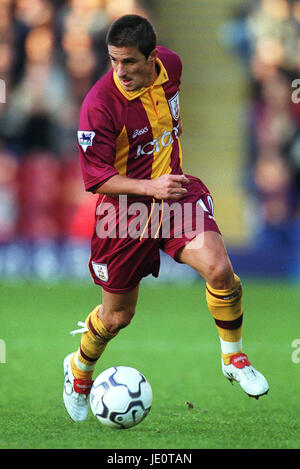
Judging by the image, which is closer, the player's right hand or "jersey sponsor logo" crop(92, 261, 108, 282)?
the player's right hand

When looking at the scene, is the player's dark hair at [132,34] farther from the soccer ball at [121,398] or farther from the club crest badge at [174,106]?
the soccer ball at [121,398]

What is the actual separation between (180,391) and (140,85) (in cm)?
215

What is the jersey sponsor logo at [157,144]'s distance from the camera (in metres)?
5.05

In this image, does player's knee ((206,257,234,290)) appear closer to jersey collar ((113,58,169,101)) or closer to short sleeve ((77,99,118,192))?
short sleeve ((77,99,118,192))

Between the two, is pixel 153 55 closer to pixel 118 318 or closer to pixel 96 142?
pixel 96 142

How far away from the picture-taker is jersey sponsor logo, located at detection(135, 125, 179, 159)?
5.05m

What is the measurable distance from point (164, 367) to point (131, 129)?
2514 millimetres

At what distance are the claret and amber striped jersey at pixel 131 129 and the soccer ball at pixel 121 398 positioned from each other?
105cm

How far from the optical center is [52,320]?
890 cm

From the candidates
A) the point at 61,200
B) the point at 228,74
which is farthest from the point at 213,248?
the point at 228,74

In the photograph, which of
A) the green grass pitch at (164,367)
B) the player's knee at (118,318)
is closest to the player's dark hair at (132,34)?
the player's knee at (118,318)

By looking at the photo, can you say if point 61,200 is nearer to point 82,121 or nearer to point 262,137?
point 262,137

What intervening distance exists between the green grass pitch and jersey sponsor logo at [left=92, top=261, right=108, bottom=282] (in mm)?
835

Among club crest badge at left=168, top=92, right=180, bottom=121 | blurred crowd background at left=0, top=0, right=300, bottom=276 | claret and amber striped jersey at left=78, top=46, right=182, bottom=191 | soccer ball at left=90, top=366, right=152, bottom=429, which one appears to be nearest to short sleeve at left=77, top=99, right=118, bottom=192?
claret and amber striped jersey at left=78, top=46, right=182, bottom=191
